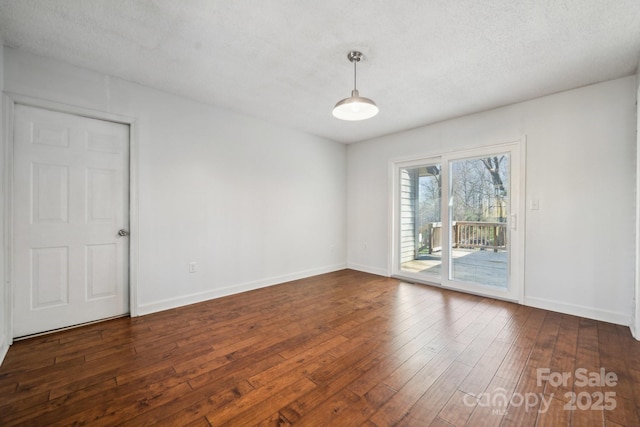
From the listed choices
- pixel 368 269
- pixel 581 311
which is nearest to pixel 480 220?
pixel 581 311

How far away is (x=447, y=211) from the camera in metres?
4.11

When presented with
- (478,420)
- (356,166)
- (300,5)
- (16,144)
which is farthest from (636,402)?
(16,144)

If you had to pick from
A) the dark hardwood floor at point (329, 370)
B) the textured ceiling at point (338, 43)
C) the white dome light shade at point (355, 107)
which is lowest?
the dark hardwood floor at point (329, 370)

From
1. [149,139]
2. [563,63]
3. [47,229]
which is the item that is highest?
[563,63]

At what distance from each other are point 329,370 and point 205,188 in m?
2.68

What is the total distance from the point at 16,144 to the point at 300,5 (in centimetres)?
281

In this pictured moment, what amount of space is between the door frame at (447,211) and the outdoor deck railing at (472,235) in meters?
0.15

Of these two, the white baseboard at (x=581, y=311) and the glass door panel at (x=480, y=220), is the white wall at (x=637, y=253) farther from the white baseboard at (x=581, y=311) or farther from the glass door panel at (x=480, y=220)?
the glass door panel at (x=480, y=220)

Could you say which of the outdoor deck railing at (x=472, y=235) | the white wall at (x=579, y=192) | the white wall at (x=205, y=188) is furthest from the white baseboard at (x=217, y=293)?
the white wall at (x=579, y=192)

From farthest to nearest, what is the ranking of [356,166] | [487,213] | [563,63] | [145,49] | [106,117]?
[356,166]
[487,213]
[106,117]
[563,63]
[145,49]

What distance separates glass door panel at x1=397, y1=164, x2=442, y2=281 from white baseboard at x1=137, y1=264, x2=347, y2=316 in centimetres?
164

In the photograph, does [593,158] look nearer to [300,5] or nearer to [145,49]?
[300,5]

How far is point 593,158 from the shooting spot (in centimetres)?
293

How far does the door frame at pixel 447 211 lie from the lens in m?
3.38
